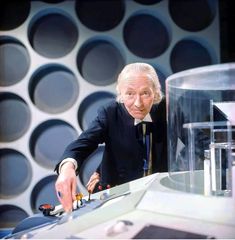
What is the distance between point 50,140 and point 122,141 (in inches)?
38.6

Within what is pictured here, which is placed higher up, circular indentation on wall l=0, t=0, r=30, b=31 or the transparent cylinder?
circular indentation on wall l=0, t=0, r=30, b=31

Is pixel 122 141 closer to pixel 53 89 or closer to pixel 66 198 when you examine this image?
pixel 66 198

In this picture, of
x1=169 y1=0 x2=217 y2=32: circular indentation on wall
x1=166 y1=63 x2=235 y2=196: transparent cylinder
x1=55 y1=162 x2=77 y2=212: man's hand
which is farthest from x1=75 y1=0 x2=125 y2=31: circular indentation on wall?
x1=55 y1=162 x2=77 y2=212: man's hand

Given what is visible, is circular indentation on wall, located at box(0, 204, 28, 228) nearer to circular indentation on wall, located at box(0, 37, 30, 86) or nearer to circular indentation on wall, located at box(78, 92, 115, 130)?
circular indentation on wall, located at box(78, 92, 115, 130)

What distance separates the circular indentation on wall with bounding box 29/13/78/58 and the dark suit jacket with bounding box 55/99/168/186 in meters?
0.93

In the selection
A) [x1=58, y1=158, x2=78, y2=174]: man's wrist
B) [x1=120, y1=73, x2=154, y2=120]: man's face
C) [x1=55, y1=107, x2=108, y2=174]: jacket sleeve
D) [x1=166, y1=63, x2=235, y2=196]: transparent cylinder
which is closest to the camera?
[x1=166, y1=63, x2=235, y2=196]: transparent cylinder

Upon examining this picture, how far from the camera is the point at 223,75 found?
2.38 ft

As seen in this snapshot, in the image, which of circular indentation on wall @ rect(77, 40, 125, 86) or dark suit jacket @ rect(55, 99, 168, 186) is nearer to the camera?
dark suit jacket @ rect(55, 99, 168, 186)

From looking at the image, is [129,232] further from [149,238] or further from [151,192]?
[151,192]

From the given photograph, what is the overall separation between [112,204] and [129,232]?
123 millimetres

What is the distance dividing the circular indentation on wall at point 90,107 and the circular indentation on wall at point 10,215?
2.50 ft

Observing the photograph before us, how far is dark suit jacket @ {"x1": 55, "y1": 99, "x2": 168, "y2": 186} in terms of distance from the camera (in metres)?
1.29

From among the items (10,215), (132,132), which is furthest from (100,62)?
(10,215)

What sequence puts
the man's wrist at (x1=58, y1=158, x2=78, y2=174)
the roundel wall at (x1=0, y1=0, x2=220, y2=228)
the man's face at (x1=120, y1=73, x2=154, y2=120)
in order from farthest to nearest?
the roundel wall at (x1=0, y1=0, x2=220, y2=228) → the man's face at (x1=120, y1=73, x2=154, y2=120) → the man's wrist at (x1=58, y1=158, x2=78, y2=174)
